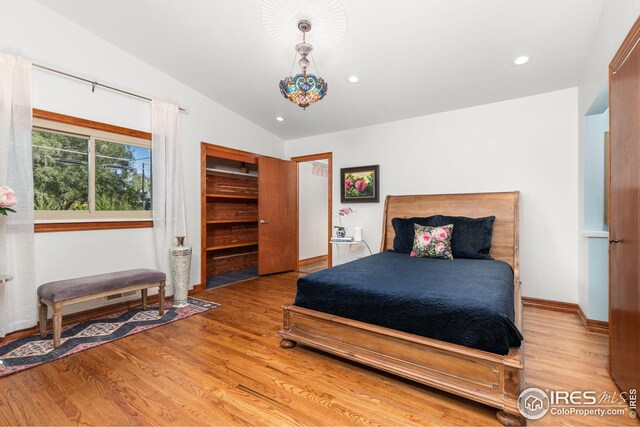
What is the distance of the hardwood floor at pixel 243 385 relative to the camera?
5.22ft

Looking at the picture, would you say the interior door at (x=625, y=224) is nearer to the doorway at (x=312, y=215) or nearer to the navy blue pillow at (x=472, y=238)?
the navy blue pillow at (x=472, y=238)

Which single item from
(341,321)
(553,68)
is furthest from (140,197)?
(553,68)

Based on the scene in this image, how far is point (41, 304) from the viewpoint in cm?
260

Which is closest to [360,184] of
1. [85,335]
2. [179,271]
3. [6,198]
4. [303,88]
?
[303,88]

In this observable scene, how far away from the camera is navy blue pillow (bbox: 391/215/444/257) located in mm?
3571

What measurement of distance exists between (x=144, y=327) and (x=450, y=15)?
12.6 feet

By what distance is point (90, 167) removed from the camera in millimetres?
3176

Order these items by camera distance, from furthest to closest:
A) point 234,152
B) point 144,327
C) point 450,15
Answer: point 234,152, point 144,327, point 450,15

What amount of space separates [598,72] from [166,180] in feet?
14.2

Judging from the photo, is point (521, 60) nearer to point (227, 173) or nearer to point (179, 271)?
point (179, 271)

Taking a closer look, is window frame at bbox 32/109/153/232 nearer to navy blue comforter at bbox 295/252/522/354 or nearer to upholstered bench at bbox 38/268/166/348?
upholstered bench at bbox 38/268/166/348

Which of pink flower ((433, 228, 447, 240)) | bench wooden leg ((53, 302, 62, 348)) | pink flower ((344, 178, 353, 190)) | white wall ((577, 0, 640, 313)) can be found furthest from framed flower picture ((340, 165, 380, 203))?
bench wooden leg ((53, 302, 62, 348))

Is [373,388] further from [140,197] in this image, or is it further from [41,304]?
[140,197]

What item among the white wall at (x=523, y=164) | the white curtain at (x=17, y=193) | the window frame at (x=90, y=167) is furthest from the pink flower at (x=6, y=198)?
the white wall at (x=523, y=164)
